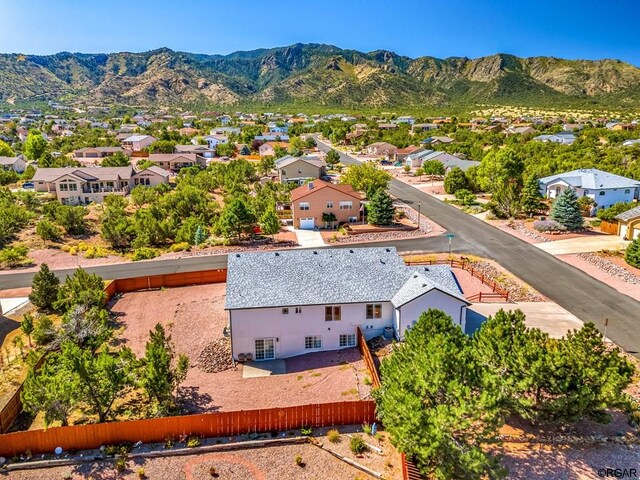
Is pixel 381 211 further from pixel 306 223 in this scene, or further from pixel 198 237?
pixel 198 237

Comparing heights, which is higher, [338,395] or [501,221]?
[501,221]

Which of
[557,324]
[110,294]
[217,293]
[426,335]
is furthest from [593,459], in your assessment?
[110,294]

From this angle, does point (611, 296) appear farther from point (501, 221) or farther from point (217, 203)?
point (217, 203)

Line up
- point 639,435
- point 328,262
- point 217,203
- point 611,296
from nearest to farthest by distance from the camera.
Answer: point 639,435
point 328,262
point 611,296
point 217,203

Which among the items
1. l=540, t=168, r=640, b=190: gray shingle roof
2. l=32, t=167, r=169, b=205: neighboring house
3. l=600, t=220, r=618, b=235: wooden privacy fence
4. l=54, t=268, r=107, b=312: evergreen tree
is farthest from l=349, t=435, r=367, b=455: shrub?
l=32, t=167, r=169, b=205: neighboring house

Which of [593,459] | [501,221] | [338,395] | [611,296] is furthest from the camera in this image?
[501,221]

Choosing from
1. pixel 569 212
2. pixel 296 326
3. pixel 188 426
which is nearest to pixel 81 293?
pixel 296 326
